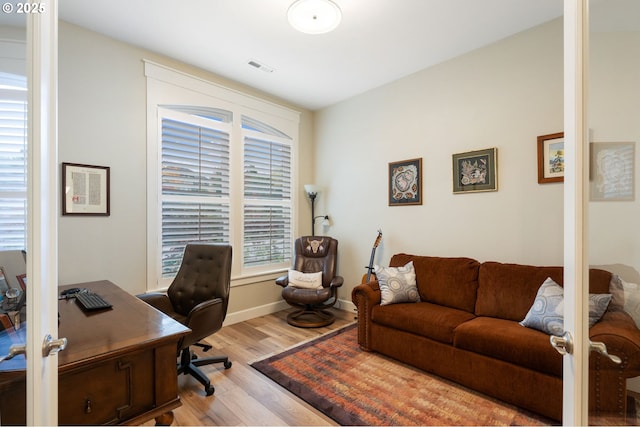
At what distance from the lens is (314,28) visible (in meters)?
2.25

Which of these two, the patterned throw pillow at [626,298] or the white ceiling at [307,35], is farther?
the white ceiling at [307,35]

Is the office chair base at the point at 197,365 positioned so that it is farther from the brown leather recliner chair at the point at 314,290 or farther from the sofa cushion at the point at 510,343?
the sofa cushion at the point at 510,343

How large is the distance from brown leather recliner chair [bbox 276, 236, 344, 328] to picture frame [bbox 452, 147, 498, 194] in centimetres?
168

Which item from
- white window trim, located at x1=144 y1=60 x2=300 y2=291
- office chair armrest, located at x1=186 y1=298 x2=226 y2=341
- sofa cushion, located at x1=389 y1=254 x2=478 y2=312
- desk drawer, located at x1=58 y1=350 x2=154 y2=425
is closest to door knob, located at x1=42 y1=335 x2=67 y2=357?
desk drawer, located at x1=58 y1=350 x2=154 y2=425

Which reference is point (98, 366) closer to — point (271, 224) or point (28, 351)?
point (28, 351)

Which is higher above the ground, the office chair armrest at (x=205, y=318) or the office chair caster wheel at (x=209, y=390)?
the office chair armrest at (x=205, y=318)

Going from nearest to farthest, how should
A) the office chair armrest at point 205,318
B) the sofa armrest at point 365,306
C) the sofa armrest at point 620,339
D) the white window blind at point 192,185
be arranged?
1. the sofa armrest at point 620,339
2. the office chair armrest at point 205,318
3. the sofa armrest at point 365,306
4. the white window blind at point 192,185

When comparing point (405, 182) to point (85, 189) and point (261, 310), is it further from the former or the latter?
point (85, 189)

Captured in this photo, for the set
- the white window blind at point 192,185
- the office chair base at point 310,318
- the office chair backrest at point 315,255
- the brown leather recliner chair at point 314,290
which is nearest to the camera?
the white window blind at point 192,185

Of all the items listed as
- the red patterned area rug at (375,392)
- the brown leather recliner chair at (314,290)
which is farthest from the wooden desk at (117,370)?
the brown leather recliner chair at (314,290)

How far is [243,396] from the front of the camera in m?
2.07

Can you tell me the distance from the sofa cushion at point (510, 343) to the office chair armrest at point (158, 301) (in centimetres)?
237

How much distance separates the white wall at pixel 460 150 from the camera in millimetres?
2498

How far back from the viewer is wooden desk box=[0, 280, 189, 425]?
108 cm
